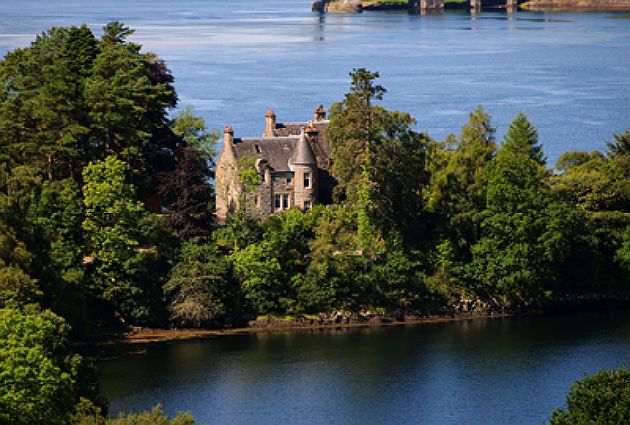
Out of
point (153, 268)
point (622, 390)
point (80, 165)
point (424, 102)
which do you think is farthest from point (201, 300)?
point (424, 102)

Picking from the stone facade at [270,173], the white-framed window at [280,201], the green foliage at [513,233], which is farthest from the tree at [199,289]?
the green foliage at [513,233]

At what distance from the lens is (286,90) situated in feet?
485

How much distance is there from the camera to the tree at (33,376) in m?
51.8

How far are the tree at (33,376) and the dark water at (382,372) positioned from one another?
Answer: 10.1 m

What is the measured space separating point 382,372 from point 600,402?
2109cm

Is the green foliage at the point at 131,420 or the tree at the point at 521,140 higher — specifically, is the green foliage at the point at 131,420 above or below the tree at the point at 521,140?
below

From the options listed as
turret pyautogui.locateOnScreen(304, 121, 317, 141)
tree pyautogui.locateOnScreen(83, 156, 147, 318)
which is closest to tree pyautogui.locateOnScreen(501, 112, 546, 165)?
turret pyautogui.locateOnScreen(304, 121, 317, 141)

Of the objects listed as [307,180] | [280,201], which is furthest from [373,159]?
[280,201]

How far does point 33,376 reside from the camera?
172 ft

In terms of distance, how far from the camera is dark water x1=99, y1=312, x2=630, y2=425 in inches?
2544

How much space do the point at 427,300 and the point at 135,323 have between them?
1740 centimetres

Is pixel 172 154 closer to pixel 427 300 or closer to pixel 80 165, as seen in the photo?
pixel 80 165

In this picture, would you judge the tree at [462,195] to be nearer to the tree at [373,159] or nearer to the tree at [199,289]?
the tree at [373,159]

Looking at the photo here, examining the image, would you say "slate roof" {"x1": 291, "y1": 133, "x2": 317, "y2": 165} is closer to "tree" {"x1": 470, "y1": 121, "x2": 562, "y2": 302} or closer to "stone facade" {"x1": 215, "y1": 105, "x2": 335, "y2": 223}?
"stone facade" {"x1": 215, "y1": 105, "x2": 335, "y2": 223}
